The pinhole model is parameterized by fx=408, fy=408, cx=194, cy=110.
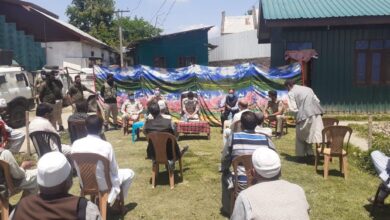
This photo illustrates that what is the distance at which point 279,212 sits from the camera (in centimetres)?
265

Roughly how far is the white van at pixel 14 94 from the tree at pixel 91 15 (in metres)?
40.4

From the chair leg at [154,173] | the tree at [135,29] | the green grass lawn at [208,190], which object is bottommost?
the green grass lawn at [208,190]

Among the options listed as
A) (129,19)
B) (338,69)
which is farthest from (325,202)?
(129,19)

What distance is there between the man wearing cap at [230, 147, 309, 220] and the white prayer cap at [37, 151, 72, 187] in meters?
1.25

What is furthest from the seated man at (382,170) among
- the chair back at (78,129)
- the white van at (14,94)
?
the white van at (14,94)

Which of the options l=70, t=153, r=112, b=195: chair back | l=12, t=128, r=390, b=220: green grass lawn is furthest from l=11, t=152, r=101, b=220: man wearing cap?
l=12, t=128, r=390, b=220: green grass lawn

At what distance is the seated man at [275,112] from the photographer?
11.0 metres

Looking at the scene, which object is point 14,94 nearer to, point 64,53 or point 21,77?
point 21,77

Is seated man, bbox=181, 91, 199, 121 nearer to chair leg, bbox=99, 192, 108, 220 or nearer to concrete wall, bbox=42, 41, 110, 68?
chair leg, bbox=99, 192, 108, 220

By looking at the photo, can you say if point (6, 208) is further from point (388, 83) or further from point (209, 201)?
point (388, 83)

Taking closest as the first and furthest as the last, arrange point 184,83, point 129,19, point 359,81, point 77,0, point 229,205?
1. point 229,205
2. point 184,83
3. point 359,81
4. point 77,0
5. point 129,19

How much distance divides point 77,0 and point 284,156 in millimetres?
52636

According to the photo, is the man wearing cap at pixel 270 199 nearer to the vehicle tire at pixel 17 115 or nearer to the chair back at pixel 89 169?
the chair back at pixel 89 169

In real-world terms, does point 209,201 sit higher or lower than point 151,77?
lower
